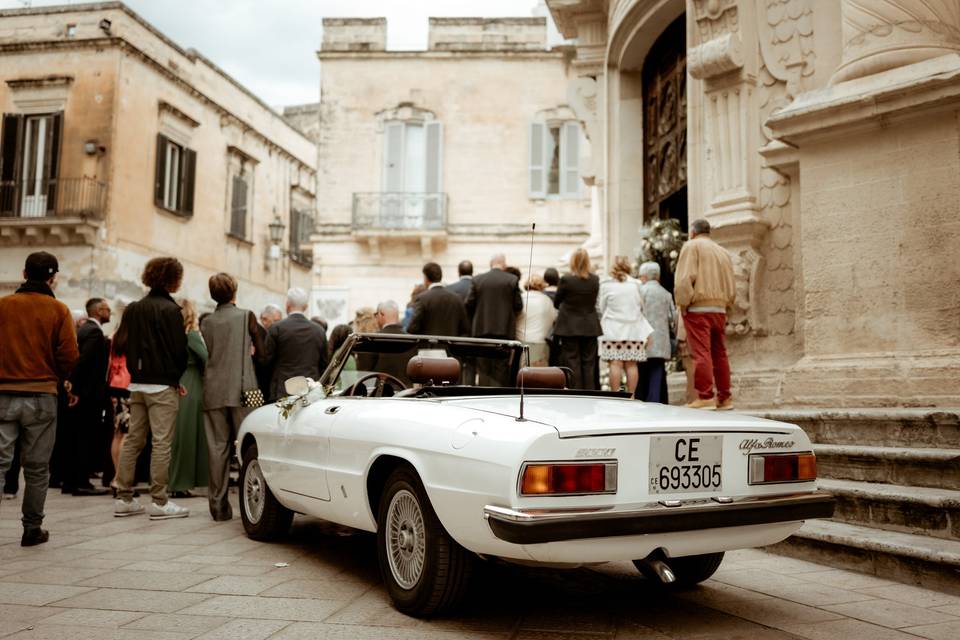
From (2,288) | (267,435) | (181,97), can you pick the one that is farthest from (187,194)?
(267,435)

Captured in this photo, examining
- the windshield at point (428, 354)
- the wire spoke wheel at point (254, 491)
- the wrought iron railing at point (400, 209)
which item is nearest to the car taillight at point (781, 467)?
the windshield at point (428, 354)

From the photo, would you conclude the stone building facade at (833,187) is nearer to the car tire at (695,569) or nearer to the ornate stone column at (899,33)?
the ornate stone column at (899,33)

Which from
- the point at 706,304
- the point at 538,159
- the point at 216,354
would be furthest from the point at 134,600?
the point at 538,159

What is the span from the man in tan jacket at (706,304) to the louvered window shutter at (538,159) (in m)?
16.5

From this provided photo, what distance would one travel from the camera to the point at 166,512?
6.83m

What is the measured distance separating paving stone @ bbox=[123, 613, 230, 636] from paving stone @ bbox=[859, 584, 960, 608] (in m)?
3.08

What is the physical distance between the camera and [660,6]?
11.4 metres

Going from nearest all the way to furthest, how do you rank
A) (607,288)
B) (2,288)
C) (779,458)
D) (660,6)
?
(779,458) < (607,288) < (660,6) < (2,288)

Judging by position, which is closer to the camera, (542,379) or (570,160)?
(542,379)

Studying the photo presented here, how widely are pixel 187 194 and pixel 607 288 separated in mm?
19172

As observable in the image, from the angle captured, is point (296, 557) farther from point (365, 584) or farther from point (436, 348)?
point (436, 348)

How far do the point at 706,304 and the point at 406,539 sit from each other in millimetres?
4517

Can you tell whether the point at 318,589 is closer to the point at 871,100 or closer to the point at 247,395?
the point at 247,395

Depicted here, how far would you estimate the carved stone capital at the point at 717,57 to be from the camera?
8.82 m
